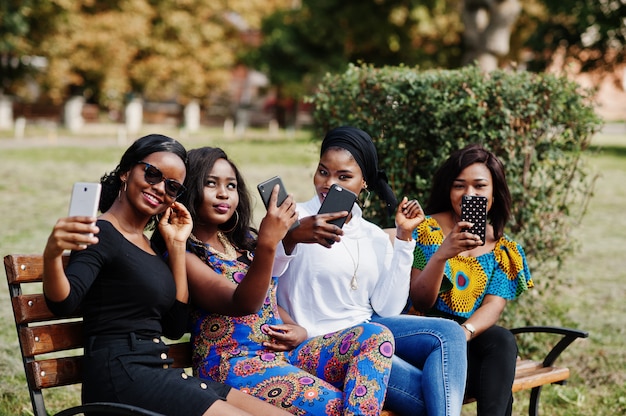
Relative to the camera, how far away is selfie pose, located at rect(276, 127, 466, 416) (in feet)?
11.6

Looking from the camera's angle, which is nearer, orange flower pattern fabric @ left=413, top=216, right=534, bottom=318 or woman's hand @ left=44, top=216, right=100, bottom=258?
woman's hand @ left=44, top=216, right=100, bottom=258

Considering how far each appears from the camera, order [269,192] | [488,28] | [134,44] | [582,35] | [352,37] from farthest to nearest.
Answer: [134,44]
[352,37]
[582,35]
[488,28]
[269,192]

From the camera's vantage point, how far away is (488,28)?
547 inches

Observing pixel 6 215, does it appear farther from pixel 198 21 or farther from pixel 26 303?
pixel 198 21

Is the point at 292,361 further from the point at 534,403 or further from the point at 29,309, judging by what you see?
the point at 534,403

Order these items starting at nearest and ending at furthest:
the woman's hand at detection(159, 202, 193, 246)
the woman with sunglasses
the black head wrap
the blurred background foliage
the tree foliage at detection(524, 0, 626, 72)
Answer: the woman with sunglasses
the woman's hand at detection(159, 202, 193, 246)
the black head wrap
the tree foliage at detection(524, 0, 626, 72)
the blurred background foliage

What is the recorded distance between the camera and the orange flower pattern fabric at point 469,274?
4.26 meters

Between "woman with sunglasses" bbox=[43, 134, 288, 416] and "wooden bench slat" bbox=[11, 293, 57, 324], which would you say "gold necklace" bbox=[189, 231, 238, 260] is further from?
"wooden bench slat" bbox=[11, 293, 57, 324]

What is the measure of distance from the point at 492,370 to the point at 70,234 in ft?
6.99

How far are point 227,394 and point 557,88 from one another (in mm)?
3415

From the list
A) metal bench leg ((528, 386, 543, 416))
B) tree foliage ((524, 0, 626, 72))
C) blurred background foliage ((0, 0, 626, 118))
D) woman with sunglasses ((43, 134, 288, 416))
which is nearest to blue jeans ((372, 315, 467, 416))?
woman with sunglasses ((43, 134, 288, 416))

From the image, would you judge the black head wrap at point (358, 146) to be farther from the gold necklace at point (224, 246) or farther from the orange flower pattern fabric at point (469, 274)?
the gold necklace at point (224, 246)

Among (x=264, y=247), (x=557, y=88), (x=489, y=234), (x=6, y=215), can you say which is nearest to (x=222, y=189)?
(x=264, y=247)

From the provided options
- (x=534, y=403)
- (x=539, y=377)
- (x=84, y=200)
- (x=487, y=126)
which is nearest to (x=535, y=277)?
(x=487, y=126)
